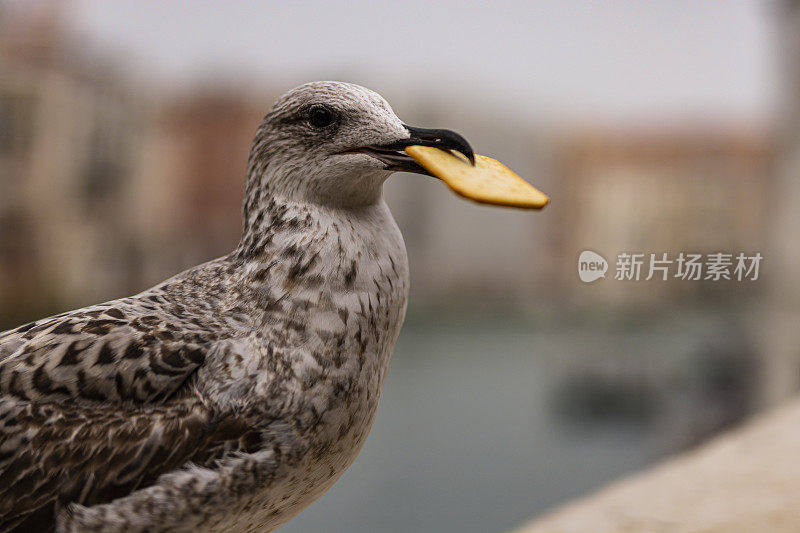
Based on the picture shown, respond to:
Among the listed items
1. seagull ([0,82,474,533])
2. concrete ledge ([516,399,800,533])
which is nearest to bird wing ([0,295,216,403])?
seagull ([0,82,474,533])

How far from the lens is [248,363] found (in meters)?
0.69

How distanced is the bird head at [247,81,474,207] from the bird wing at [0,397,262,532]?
0.26 m

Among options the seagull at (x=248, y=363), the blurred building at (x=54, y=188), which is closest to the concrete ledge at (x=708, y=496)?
the seagull at (x=248, y=363)

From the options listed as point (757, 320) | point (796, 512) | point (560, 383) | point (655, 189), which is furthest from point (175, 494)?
point (757, 320)

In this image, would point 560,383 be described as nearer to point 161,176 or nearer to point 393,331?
point 161,176

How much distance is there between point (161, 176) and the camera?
4367 millimetres

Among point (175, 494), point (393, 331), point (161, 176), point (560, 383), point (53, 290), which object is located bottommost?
point (560, 383)

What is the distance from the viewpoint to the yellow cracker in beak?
63 centimetres

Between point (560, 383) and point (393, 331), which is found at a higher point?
point (393, 331)

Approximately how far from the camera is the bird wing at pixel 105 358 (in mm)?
662

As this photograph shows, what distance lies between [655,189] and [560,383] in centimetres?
181

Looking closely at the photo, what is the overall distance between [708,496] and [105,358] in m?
1.18

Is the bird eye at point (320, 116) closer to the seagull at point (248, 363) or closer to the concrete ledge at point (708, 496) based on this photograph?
the seagull at point (248, 363)

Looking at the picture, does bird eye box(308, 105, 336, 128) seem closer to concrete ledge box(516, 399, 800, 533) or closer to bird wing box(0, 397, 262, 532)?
bird wing box(0, 397, 262, 532)
